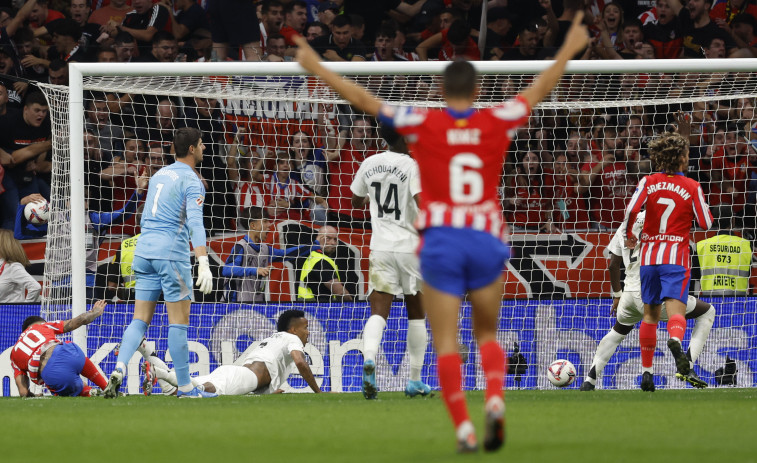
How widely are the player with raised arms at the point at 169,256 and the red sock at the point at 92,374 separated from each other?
1189 millimetres

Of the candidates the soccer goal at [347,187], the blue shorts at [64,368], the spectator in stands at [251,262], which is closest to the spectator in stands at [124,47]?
the soccer goal at [347,187]

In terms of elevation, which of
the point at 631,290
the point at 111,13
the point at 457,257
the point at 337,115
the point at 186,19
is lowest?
the point at 631,290

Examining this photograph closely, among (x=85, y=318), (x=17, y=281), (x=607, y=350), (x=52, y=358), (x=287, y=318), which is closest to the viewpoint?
(x=85, y=318)

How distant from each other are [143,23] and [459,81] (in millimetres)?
12036

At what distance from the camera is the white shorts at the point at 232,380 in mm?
10906

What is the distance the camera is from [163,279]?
926cm

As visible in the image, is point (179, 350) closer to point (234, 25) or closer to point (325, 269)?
point (325, 269)

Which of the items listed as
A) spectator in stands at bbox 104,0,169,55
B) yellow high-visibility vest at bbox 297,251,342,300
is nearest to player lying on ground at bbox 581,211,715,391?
yellow high-visibility vest at bbox 297,251,342,300

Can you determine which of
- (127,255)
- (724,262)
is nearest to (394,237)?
(127,255)

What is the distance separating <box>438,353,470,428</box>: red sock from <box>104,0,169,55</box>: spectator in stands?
478 inches

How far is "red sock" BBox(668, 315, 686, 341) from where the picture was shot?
9.33m

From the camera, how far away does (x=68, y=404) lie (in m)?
8.89

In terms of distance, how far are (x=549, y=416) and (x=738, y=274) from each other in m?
6.56

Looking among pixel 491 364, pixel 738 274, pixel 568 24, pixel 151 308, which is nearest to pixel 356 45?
pixel 568 24
